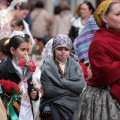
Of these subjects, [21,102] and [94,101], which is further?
[21,102]

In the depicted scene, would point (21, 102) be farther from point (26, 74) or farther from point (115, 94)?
point (115, 94)

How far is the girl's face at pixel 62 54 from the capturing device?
853 centimetres

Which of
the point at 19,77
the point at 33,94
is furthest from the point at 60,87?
the point at 19,77

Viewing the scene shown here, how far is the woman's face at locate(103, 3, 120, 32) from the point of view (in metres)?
7.05

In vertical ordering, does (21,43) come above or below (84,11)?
above

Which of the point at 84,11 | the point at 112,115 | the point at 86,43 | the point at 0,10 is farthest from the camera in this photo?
the point at 84,11

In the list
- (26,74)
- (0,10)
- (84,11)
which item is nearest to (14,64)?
(26,74)

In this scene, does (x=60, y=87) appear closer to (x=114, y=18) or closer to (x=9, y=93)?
(x=9, y=93)

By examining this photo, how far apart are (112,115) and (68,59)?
1.98 meters

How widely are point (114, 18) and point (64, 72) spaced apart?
1.64 meters

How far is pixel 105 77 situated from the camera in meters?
6.86

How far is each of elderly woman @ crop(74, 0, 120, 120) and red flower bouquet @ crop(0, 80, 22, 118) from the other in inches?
46.8

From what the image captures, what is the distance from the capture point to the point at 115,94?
6.85 m

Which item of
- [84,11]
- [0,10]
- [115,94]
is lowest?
[84,11]
